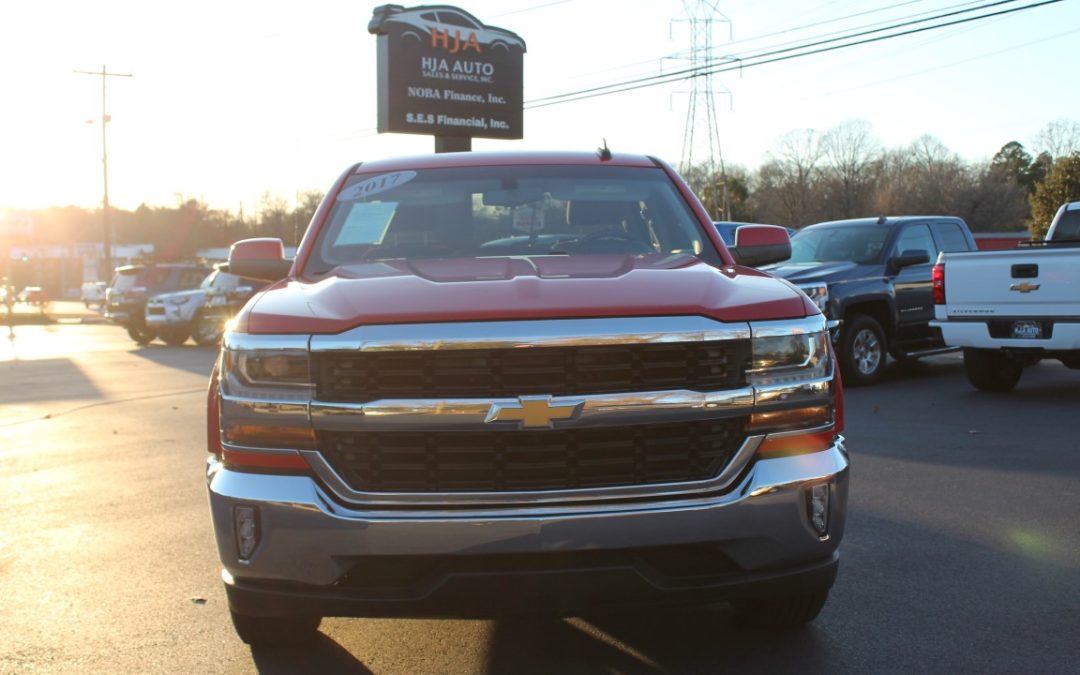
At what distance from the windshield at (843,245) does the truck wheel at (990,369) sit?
5.70 ft

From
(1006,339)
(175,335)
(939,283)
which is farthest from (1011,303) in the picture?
(175,335)

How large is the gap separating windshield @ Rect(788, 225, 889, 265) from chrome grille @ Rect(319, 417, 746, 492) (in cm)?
1003

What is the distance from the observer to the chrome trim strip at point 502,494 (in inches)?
125

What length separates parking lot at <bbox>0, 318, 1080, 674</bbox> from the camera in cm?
391

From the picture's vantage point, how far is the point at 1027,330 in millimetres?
10461

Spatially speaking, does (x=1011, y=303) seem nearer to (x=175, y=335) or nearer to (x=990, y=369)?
(x=990, y=369)

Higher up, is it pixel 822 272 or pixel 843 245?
pixel 843 245

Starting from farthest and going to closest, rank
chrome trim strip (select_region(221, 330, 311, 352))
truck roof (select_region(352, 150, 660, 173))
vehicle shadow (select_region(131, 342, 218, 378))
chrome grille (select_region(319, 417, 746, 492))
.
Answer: vehicle shadow (select_region(131, 342, 218, 378)), truck roof (select_region(352, 150, 660, 173)), chrome trim strip (select_region(221, 330, 311, 352)), chrome grille (select_region(319, 417, 746, 492))

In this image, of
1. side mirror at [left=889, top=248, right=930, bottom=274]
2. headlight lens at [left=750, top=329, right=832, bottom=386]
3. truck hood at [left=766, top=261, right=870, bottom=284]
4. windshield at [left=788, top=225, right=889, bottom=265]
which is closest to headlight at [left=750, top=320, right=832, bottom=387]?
headlight lens at [left=750, top=329, right=832, bottom=386]

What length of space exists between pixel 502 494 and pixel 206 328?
22.4 metres

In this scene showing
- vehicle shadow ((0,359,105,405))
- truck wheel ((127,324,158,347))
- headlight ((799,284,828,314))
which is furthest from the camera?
truck wheel ((127,324,158,347))

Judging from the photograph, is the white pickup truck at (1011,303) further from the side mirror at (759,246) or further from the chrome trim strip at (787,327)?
the chrome trim strip at (787,327)

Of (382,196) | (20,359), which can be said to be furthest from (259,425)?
(20,359)

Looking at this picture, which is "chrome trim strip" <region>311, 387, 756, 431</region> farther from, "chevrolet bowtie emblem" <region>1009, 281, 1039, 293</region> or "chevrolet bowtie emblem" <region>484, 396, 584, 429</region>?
"chevrolet bowtie emblem" <region>1009, 281, 1039, 293</region>
